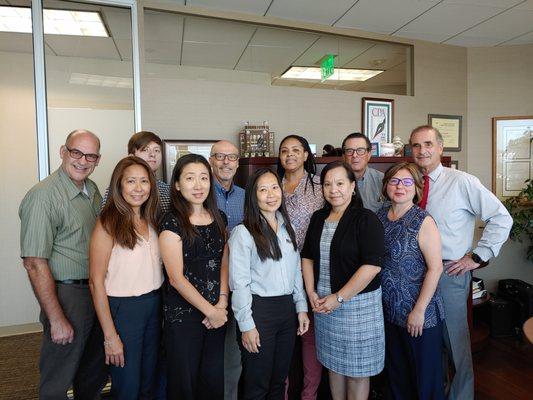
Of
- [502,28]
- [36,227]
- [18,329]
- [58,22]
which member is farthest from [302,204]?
[502,28]

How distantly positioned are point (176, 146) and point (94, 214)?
1.34 meters

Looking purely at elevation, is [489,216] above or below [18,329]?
above

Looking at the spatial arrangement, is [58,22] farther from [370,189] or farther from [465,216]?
[465,216]

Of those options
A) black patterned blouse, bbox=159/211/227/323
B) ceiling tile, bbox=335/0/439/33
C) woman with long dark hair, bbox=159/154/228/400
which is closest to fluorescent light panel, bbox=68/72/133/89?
woman with long dark hair, bbox=159/154/228/400

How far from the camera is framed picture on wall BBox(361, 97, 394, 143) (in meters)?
3.72

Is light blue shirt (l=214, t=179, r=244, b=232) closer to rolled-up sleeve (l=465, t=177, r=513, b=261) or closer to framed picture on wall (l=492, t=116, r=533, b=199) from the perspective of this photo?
rolled-up sleeve (l=465, t=177, r=513, b=261)

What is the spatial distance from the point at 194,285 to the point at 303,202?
2.63ft

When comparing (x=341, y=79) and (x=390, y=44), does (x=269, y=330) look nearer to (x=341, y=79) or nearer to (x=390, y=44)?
(x=341, y=79)

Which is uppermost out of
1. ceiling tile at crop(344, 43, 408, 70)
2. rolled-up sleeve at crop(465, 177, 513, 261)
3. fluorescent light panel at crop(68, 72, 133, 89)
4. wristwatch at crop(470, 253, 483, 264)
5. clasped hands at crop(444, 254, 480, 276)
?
ceiling tile at crop(344, 43, 408, 70)

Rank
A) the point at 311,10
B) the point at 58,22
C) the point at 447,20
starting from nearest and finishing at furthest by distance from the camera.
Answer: the point at 58,22 → the point at 311,10 → the point at 447,20

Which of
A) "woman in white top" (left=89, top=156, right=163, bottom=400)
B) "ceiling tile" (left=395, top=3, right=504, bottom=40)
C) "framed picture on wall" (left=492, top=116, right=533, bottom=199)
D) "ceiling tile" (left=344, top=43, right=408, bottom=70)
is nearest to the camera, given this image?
"woman in white top" (left=89, top=156, right=163, bottom=400)

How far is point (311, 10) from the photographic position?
3.20 metres

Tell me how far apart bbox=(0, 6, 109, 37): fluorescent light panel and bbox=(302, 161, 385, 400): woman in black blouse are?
256 centimetres

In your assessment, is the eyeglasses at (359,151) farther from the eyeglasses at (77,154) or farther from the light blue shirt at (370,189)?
the eyeglasses at (77,154)
